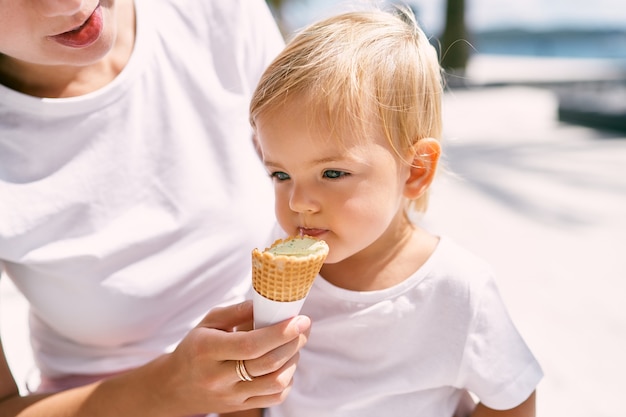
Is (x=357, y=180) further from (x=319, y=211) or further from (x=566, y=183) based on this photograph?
(x=566, y=183)

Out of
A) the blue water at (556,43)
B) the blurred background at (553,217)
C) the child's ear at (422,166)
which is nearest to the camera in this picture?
the child's ear at (422,166)

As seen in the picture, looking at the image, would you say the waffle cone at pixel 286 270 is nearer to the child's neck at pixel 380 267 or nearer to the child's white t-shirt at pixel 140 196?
the child's neck at pixel 380 267

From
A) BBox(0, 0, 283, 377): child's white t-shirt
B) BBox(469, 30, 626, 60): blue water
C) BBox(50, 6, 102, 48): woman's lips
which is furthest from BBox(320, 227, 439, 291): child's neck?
BBox(469, 30, 626, 60): blue water

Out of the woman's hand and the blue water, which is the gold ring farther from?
the blue water

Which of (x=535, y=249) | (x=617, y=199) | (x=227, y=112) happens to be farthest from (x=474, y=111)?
(x=227, y=112)

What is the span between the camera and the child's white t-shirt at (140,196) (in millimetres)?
1361

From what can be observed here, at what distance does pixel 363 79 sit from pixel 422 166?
0.22 metres

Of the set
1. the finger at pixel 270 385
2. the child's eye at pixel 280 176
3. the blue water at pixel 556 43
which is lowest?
the blue water at pixel 556 43

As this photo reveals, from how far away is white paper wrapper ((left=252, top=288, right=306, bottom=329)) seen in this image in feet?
3.71

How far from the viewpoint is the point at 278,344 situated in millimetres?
1099

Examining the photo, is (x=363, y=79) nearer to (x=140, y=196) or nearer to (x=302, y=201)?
(x=302, y=201)

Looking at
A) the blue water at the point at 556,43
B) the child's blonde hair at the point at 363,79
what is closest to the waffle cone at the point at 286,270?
the child's blonde hair at the point at 363,79

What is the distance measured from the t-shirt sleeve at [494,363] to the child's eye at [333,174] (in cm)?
37

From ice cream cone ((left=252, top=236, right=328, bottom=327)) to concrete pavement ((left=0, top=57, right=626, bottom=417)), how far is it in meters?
0.59
